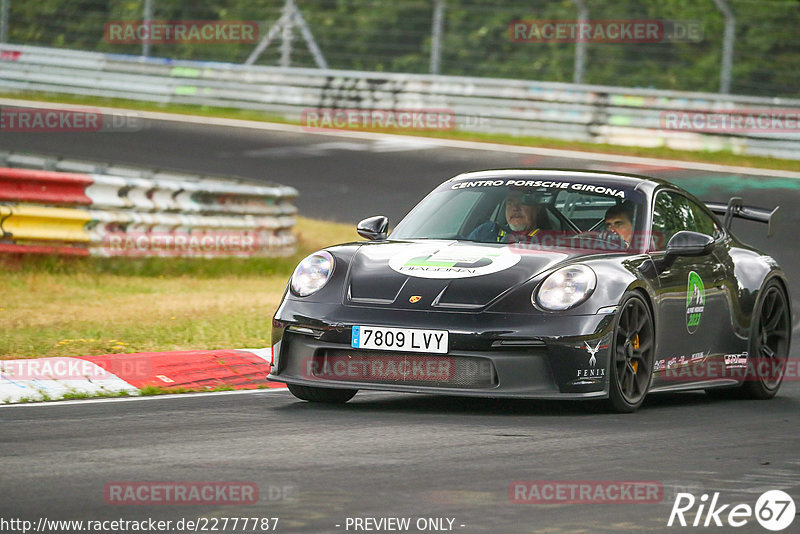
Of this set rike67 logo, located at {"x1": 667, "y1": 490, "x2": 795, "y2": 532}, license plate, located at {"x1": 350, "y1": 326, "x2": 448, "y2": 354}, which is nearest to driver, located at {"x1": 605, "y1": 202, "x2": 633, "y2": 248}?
license plate, located at {"x1": 350, "y1": 326, "x2": 448, "y2": 354}

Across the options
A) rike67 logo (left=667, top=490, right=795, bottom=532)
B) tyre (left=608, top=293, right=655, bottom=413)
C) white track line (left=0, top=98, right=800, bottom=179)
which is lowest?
rike67 logo (left=667, top=490, right=795, bottom=532)

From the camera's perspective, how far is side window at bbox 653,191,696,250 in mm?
8320

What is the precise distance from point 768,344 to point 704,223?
2.86ft

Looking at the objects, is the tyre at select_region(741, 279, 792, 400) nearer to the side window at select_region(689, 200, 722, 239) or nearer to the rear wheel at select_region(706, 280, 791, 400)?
the rear wheel at select_region(706, 280, 791, 400)

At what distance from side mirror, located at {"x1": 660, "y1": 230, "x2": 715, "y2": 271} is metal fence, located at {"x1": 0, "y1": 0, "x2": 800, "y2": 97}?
41.2 feet

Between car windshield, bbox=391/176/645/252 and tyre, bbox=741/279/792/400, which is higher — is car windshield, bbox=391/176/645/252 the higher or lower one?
the higher one

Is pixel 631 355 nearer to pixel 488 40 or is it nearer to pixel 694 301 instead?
pixel 694 301

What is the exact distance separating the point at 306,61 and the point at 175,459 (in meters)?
20.4

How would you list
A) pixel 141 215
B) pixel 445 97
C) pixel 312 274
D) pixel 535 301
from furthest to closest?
1. pixel 445 97
2. pixel 141 215
3. pixel 312 274
4. pixel 535 301

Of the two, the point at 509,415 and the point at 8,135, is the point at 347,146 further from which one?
the point at 509,415

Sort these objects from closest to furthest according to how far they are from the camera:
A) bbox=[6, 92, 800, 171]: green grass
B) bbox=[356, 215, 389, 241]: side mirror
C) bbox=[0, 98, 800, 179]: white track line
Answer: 1. bbox=[356, 215, 389, 241]: side mirror
2. bbox=[0, 98, 800, 179]: white track line
3. bbox=[6, 92, 800, 171]: green grass

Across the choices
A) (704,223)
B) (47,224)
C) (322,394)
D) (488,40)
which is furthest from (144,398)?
(488,40)

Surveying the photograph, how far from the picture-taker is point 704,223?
9016 millimetres

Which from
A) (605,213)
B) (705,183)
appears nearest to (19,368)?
(605,213)
